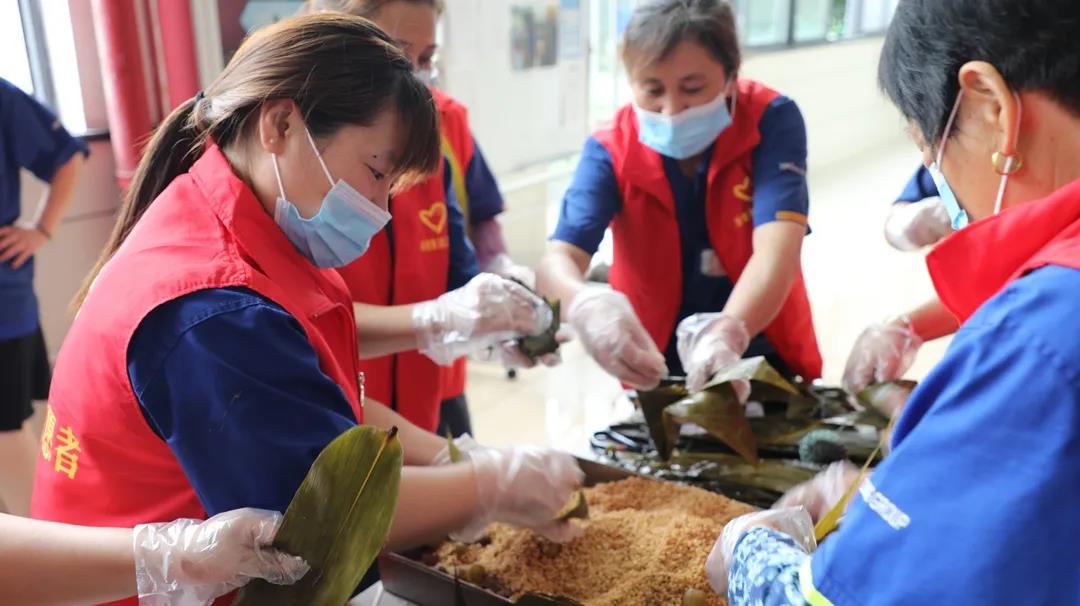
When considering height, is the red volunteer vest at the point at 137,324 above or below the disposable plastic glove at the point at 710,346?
above

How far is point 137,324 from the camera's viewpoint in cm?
90

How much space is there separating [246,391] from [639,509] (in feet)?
2.30

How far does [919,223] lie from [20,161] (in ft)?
7.49

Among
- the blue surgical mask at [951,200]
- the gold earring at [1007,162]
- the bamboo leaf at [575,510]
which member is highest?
the gold earring at [1007,162]

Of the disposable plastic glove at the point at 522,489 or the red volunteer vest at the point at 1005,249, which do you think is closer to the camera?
the red volunteer vest at the point at 1005,249

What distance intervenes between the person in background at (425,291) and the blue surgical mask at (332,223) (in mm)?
388

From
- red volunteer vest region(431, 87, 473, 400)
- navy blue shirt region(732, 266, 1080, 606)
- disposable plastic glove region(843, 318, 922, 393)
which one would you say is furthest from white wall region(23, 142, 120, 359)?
navy blue shirt region(732, 266, 1080, 606)

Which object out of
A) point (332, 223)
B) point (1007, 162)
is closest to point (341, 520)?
point (332, 223)

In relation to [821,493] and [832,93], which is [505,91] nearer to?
[821,493]

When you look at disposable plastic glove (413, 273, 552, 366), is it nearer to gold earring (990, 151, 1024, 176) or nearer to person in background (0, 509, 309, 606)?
person in background (0, 509, 309, 606)

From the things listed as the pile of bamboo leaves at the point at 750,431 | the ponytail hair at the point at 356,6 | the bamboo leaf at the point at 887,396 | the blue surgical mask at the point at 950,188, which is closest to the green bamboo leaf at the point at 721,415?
the pile of bamboo leaves at the point at 750,431

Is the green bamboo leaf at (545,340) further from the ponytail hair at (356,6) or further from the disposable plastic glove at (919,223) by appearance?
the disposable plastic glove at (919,223)

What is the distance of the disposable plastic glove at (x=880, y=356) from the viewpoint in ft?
5.57

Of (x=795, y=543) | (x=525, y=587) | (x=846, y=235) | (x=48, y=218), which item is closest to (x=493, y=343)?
(x=525, y=587)
